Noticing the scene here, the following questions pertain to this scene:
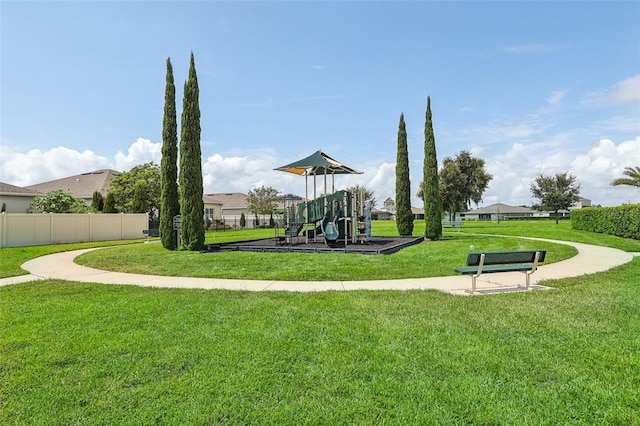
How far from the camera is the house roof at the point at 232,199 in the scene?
51188mm

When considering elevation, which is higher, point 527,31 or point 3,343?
point 527,31

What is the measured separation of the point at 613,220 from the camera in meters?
20.0

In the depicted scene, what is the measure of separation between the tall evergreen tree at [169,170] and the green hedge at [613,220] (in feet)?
70.2

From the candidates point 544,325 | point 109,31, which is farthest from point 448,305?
point 109,31

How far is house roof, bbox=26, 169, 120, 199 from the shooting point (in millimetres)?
34062

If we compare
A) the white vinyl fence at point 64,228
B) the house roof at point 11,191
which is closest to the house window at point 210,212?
the white vinyl fence at point 64,228

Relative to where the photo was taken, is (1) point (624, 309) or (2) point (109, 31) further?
(2) point (109, 31)

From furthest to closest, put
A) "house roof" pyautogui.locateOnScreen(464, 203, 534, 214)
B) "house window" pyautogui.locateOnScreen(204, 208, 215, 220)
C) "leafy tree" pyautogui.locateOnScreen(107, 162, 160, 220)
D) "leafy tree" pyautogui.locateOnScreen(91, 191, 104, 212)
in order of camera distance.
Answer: "house roof" pyautogui.locateOnScreen(464, 203, 534, 214)
"house window" pyautogui.locateOnScreen(204, 208, 215, 220)
"leafy tree" pyautogui.locateOnScreen(107, 162, 160, 220)
"leafy tree" pyautogui.locateOnScreen(91, 191, 104, 212)

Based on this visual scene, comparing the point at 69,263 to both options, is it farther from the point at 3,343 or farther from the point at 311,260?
the point at 3,343

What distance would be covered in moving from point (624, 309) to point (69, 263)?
542 inches

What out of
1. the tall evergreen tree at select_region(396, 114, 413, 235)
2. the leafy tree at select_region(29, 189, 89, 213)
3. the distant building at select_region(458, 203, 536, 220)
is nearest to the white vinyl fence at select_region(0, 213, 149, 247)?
the leafy tree at select_region(29, 189, 89, 213)

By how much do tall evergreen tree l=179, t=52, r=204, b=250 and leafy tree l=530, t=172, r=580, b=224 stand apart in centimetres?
4303

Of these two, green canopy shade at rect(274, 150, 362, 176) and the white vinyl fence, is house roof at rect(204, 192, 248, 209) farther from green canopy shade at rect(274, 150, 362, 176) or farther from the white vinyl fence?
green canopy shade at rect(274, 150, 362, 176)

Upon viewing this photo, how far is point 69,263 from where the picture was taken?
11.4m
